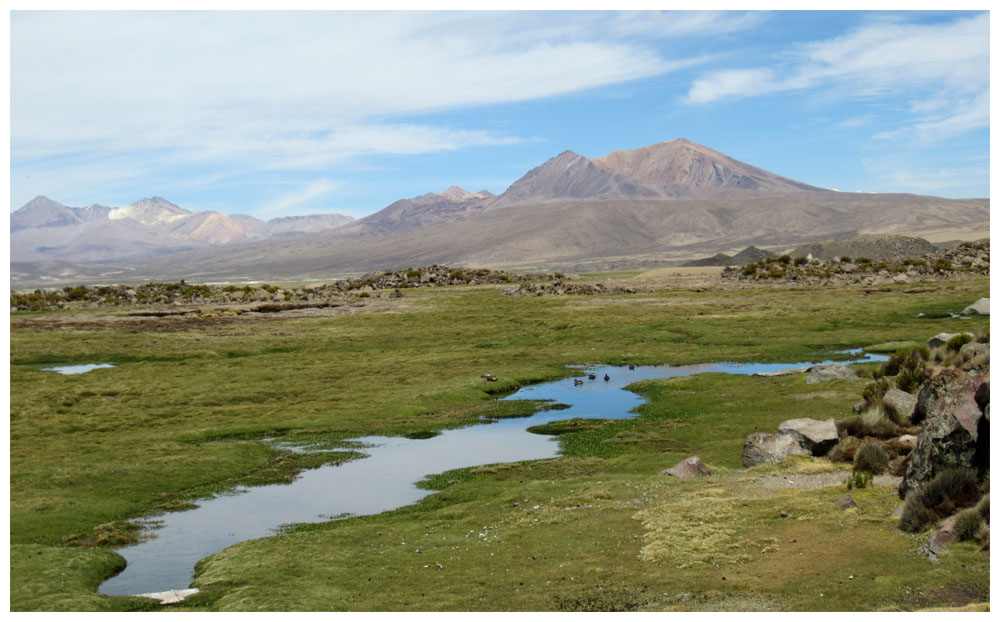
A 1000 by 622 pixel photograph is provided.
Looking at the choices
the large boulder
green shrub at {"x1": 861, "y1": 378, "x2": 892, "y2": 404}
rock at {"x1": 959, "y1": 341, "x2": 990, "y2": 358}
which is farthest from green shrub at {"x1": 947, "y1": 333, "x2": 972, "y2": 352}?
the large boulder

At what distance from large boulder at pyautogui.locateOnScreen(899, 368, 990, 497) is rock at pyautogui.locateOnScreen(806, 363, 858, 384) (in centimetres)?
1875

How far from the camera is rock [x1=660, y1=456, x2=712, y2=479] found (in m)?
22.1

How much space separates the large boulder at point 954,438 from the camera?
1569 cm

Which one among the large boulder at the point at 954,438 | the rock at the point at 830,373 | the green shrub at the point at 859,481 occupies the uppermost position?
the large boulder at the point at 954,438

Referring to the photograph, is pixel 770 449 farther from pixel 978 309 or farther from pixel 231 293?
pixel 231 293

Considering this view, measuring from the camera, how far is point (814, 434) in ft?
74.7

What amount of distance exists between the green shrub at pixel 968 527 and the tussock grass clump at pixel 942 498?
88cm

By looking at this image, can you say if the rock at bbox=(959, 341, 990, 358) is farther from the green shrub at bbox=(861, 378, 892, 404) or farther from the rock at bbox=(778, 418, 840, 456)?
the rock at bbox=(778, 418, 840, 456)

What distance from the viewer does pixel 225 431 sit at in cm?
3316

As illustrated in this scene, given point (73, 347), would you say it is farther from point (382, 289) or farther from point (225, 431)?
point (382, 289)

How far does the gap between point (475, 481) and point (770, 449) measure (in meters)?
8.61

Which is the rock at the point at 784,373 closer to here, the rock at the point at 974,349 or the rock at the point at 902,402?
the rock at the point at 974,349

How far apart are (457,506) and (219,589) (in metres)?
7.24

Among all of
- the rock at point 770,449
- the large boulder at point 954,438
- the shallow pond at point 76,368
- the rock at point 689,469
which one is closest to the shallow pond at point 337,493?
the rock at point 689,469
